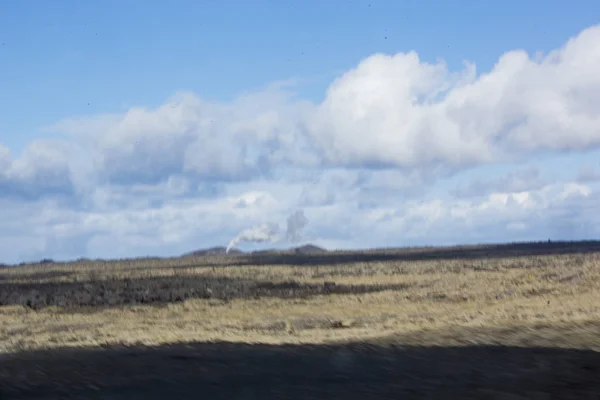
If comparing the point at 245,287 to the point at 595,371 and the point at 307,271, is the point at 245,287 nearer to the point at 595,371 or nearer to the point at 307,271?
the point at 307,271

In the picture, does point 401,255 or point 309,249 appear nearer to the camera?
point 401,255

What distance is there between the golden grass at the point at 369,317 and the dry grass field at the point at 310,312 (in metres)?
0.04

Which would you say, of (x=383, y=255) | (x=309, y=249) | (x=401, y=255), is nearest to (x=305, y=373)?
(x=401, y=255)

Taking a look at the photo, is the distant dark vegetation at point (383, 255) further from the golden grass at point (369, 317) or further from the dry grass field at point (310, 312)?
the golden grass at point (369, 317)

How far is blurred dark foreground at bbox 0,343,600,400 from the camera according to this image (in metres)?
11.5

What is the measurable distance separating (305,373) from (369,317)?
1616cm

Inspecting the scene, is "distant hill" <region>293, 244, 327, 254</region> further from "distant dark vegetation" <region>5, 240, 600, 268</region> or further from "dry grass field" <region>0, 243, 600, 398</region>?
"dry grass field" <region>0, 243, 600, 398</region>

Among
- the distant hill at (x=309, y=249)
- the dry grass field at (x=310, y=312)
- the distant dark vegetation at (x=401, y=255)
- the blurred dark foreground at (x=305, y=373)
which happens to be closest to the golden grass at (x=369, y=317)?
the dry grass field at (x=310, y=312)

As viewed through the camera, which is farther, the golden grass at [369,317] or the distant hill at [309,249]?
the distant hill at [309,249]

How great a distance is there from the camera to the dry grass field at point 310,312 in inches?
663

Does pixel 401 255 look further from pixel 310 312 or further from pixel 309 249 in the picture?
pixel 310 312

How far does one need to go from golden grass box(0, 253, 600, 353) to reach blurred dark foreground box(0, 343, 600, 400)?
1.71 meters

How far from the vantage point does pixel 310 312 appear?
32406mm

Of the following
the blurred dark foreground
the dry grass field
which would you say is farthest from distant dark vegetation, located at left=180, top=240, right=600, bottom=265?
the blurred dark foreground
